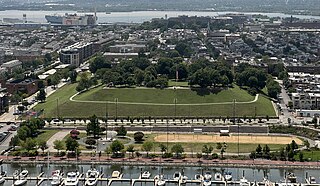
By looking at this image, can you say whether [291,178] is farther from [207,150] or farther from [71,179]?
[71,179]

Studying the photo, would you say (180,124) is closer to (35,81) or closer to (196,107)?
(196,107)

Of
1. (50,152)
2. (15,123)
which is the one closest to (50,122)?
(15,123)

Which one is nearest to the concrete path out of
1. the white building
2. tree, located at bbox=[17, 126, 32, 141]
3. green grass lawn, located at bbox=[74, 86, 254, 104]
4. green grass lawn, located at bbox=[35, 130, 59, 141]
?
green grass lawn, located at bbox=[35, 130, 59, 141]

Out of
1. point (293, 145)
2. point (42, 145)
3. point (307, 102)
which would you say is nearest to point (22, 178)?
point (42, 145)

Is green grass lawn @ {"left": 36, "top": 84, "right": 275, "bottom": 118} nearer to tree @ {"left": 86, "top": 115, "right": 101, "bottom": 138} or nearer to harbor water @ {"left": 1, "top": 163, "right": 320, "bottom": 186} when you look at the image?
tree @ {"left": 86, "top": 115, "right": 101, "bottom": 138}

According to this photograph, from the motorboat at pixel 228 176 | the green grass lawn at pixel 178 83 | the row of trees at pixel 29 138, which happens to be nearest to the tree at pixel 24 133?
the row of trees at pixel 29 138

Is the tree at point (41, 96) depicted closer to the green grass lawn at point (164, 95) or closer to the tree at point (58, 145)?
the green grass lawn at point (164, 95)
